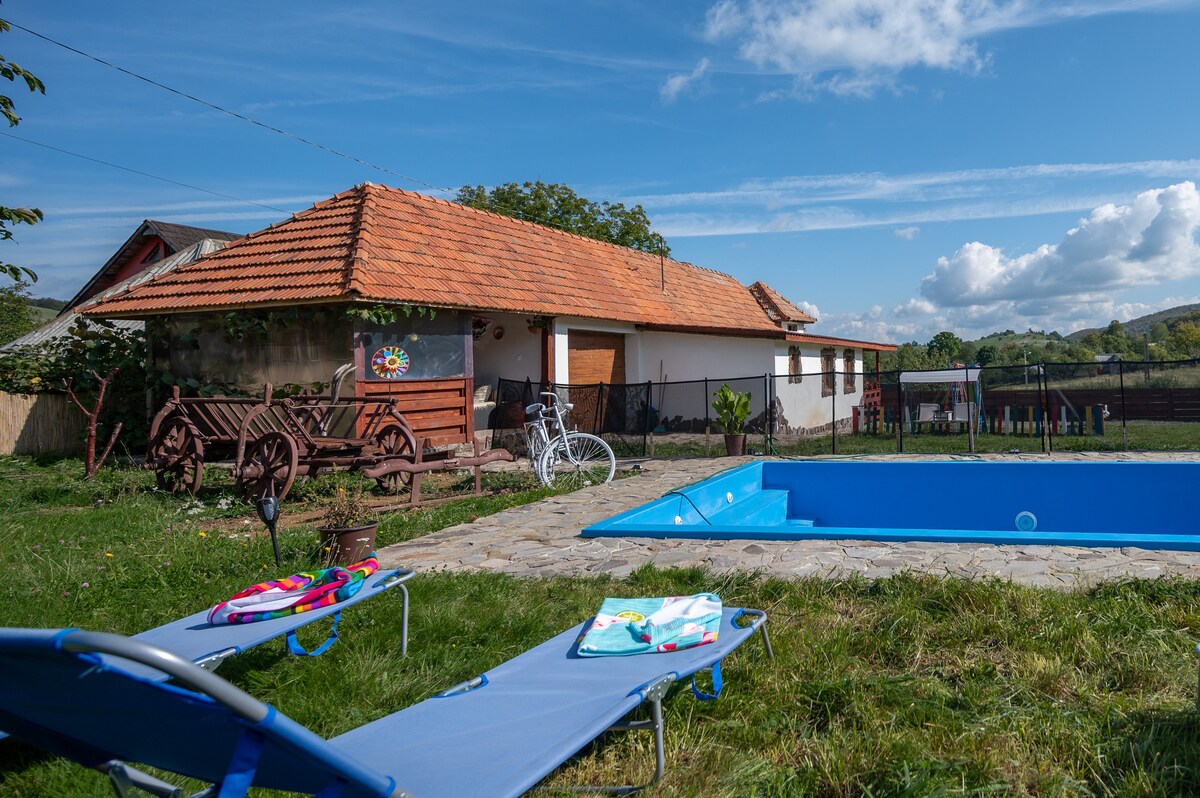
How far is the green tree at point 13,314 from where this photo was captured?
114 ft

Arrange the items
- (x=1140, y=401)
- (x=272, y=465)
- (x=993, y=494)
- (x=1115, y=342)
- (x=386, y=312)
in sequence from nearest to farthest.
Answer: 1. (x=272, y=465)
2. (x=993, y=494)
3. (x=386, y=312)
4. (x=1140, y=401)
5. (x=1115, y=342)

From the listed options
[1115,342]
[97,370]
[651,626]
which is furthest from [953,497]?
[1115,342]

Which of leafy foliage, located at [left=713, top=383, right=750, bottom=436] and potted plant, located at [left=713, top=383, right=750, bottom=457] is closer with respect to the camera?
potted plant, located at [left=713, top=383, right=750, bottom=457]

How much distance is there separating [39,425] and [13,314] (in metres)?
26.9

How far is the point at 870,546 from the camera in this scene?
6.01m

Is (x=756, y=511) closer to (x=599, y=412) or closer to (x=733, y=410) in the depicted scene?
(x=733, y=410)

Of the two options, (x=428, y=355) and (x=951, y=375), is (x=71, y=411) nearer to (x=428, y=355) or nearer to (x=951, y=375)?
(x=428, y=355)

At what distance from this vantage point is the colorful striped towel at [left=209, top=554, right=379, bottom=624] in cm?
326

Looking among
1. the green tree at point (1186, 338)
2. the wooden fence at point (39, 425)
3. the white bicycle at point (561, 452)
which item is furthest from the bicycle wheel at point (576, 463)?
the green tree at point (1186, 338)

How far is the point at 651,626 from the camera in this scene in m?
3.07

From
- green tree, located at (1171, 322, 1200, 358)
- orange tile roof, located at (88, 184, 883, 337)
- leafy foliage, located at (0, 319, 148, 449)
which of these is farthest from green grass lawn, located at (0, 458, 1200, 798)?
green tree, located at (1171, 322, 1200, 358)

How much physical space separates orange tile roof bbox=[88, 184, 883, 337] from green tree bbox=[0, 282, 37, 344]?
88.0 feet

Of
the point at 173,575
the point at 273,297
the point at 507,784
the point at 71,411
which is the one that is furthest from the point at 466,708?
the point at 71,411

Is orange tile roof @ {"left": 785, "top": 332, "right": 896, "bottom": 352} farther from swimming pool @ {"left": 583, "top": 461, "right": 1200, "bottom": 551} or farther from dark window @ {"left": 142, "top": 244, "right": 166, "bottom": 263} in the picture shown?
dark window @ {"left": 142, "top": 244, "right": 166, "bottom": 263}
